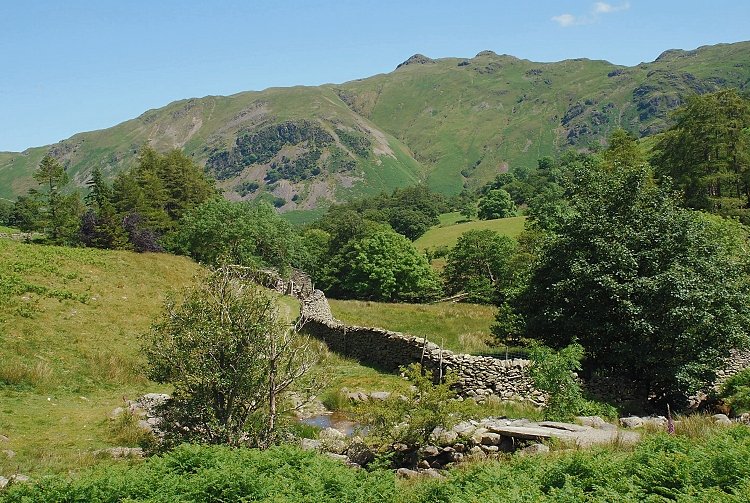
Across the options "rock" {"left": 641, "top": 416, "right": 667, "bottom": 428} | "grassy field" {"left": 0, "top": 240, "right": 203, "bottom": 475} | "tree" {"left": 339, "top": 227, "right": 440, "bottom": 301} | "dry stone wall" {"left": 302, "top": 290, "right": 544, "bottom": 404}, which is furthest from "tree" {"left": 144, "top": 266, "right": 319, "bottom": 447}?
"tree" {"left": 339, "top": 227, "right": 440, "bottom": 301}

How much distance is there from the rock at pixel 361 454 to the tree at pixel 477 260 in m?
48.7

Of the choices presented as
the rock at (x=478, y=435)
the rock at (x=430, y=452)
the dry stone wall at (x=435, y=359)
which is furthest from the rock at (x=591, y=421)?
the dry stone wall at (x=435, y=359)

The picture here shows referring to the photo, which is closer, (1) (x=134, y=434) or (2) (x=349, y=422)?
(1) (x=134, y=434)

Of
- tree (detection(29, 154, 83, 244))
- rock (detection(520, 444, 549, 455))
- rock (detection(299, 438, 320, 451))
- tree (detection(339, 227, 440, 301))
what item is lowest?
tree (detection(339, 227, 440, 301))

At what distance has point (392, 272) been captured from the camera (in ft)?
227

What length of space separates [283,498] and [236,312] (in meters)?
5.69

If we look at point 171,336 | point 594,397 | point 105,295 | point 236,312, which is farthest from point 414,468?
point 105,295

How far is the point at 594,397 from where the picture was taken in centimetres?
1898

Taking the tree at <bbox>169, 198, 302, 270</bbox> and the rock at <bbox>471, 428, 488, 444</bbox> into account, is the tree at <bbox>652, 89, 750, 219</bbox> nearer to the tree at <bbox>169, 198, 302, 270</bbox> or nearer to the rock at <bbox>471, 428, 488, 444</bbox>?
the tree at <bbox>169, 198, 302, 270</bbox>

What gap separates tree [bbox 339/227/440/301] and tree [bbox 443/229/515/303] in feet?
9.25

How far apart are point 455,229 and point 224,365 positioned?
110m

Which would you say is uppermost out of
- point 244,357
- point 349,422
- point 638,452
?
point 244,357

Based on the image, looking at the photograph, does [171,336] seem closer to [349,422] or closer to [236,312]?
[236,312]

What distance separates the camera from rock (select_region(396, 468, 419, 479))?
12805 mm
